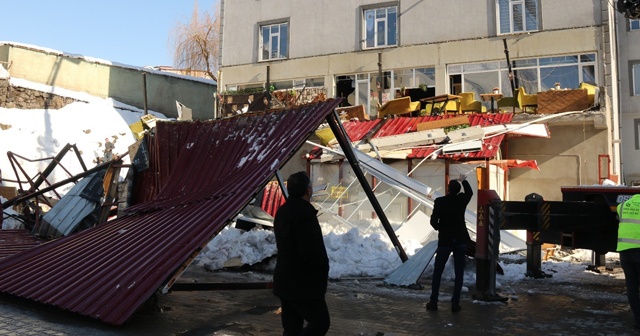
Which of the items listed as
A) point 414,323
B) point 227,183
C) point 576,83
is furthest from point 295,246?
point 576,83

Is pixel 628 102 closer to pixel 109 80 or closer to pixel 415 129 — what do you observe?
pixel 415 129

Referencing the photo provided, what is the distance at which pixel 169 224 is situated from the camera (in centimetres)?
731

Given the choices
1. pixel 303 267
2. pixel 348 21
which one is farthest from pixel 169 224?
pixel 348 21

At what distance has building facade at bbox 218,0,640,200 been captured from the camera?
1791 centimetres

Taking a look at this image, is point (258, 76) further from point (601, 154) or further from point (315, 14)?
point (601, 154)

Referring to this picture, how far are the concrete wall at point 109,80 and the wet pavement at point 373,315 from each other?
2229 cm

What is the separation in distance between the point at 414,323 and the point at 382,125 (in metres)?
13.8

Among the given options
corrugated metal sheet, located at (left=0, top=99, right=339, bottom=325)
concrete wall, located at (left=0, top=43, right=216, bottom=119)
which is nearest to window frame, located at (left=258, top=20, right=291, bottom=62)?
concrete wall, located at (left=0, top=43, right=216, bottom=119)

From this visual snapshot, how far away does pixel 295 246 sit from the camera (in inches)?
162

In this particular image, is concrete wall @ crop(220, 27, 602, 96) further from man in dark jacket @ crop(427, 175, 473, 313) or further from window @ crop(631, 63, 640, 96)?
man in dark jacket @ crop(427, 175, 473, 313)

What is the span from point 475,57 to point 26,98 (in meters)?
20.6

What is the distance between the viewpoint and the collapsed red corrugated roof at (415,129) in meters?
16.5

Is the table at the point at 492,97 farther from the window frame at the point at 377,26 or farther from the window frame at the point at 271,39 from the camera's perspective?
the window frame at the point at 271,39

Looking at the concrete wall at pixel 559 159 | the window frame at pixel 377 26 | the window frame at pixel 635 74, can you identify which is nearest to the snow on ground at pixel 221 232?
the concrete wall at pixel 559 159
